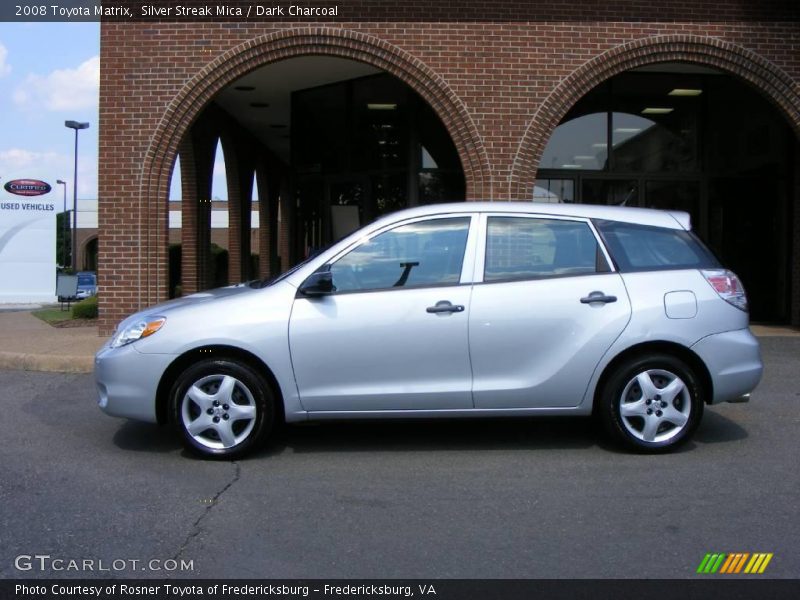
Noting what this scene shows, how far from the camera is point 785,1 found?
12.0 meters

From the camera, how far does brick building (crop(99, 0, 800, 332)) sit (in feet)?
38.1

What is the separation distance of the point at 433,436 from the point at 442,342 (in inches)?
44.8

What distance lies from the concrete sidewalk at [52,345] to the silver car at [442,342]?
4049 mm

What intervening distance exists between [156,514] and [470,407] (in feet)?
7.19

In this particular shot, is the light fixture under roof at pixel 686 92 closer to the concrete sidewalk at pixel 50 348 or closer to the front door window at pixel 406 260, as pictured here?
the front door window at pixel 406 260

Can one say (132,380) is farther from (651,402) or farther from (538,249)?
(651,402)

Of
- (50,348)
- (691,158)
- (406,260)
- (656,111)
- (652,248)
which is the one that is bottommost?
(50,348)

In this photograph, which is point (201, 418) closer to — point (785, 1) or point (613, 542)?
point (613, 542)

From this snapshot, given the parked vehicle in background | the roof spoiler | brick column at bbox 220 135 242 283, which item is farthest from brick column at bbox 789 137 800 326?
the parked vehicle in background

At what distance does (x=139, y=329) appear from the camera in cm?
592

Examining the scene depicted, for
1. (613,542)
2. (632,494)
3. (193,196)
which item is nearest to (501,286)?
(632,494)

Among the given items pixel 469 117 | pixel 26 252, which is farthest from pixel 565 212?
pixel 26 252

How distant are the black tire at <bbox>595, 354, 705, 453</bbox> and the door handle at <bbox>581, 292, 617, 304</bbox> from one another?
443 millimetres

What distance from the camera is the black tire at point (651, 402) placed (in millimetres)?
5910
